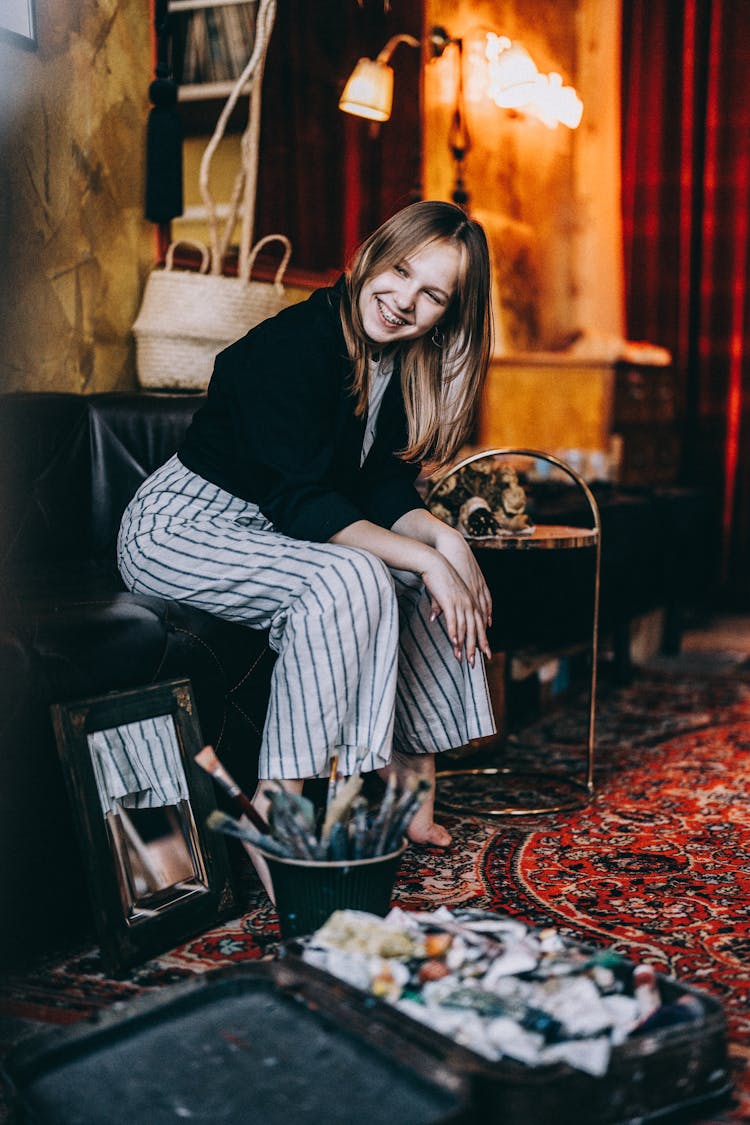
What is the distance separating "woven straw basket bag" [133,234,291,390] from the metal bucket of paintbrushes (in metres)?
1.51

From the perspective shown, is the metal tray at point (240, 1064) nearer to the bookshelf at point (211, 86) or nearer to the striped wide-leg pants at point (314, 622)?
the striped wide-leg pants at point (314, 622)

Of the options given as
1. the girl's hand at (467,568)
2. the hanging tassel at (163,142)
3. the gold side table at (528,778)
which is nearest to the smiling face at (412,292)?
the girl's hand at (467,568)

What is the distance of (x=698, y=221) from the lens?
485cm

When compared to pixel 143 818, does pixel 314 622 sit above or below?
above

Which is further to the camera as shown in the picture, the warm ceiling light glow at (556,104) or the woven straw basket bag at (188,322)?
the warm ceiling light glow at (556,104)

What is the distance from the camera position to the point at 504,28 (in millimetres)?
4434

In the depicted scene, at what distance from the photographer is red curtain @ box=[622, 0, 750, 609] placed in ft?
15.5

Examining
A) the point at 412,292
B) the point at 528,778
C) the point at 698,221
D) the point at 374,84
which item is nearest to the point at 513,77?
the point at 374,84

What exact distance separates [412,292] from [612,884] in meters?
1.03

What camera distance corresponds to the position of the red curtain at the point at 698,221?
4.71 metres

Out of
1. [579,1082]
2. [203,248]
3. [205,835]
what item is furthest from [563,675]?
[579,1082]

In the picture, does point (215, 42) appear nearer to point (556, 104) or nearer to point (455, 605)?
point (556, 104)

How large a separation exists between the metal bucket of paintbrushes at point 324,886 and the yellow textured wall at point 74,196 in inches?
54.9

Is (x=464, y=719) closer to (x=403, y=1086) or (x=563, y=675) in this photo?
(x=403, y=1086)
